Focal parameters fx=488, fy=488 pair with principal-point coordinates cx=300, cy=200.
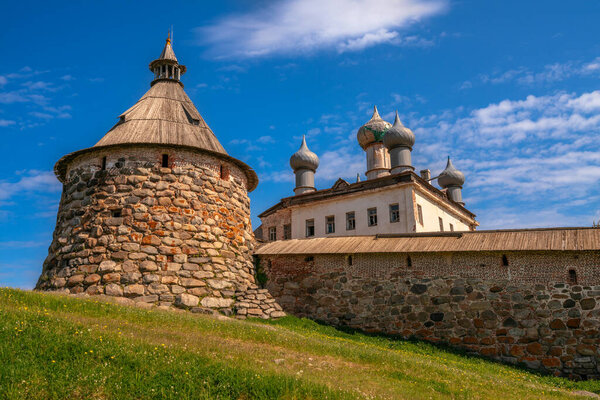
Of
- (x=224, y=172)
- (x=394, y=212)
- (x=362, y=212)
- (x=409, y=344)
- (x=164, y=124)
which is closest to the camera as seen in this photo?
(x=409, y=344)

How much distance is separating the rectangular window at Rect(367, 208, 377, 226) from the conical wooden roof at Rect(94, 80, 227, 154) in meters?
12.1

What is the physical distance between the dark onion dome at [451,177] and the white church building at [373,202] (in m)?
1.97

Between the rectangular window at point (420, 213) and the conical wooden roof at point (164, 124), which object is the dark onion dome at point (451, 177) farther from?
the conical wooden roof at point (164, 124)

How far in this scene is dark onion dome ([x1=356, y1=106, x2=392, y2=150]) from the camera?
101ft

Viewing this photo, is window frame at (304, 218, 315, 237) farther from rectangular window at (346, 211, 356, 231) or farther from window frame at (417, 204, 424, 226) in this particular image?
window frame at (417, 204, 424, 226)

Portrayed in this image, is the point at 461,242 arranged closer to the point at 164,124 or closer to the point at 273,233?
the point at 164,124

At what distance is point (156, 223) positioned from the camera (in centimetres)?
1447

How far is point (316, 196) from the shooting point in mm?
29594

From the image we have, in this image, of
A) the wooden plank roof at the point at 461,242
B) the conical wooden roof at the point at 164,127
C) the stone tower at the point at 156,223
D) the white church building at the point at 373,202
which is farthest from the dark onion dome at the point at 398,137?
the stone tower at the point at 156,223

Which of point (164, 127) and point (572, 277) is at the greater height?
point (164, 127)

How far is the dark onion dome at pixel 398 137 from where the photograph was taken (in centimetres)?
2814

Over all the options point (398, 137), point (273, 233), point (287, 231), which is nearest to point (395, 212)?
point (398, 137)

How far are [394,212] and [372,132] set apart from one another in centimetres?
693

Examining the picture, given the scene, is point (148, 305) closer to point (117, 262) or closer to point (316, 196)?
point (117, 262)
